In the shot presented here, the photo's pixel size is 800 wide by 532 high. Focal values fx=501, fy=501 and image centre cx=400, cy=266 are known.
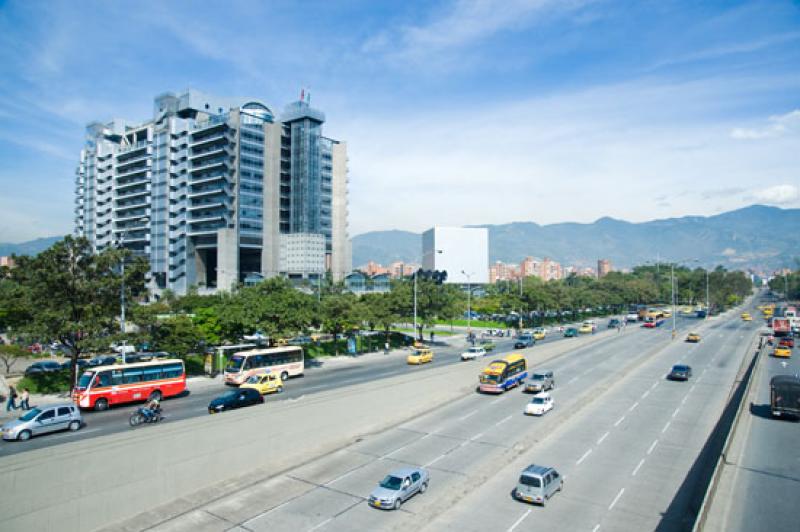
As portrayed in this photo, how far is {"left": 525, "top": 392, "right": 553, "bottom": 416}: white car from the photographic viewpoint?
104 ft

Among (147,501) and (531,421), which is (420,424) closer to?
(531,421)

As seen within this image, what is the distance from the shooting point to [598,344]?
219ft

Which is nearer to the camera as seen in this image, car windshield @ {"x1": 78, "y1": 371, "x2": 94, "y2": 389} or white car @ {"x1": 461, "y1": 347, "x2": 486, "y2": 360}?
car windshield @ {"x1": 78, "y1": 371, "x2": 94, "y2": 389}

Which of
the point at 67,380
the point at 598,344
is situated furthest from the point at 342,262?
Result: the point at 67,380

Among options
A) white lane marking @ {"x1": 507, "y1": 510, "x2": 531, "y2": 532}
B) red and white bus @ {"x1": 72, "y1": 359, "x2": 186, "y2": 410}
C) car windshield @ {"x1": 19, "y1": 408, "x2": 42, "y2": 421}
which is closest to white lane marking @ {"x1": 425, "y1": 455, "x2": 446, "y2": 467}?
white lane marking @ {"x1": 507, "y1": 510, "x2": 531, "y2": 532}

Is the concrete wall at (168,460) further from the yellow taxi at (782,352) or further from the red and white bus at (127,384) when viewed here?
the yellow taxi at (782,352)

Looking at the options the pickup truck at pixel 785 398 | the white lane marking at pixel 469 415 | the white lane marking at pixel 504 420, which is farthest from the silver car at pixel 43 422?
the pickup truck at pixel 785 398

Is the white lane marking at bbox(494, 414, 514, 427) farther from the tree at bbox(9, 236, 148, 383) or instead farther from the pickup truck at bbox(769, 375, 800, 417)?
the tree at bbox(9, 236, 148, 383)

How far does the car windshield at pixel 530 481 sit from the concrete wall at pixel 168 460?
10.2 m

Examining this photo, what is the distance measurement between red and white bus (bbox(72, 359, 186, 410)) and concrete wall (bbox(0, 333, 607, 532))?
16377 mm

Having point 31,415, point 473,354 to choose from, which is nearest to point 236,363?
point 31,415

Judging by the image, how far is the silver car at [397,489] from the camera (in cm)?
1872

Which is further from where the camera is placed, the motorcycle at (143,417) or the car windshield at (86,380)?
the car windshield at (86,380)

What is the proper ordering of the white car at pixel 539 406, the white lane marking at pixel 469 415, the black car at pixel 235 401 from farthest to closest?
the white car at pixel 539 406, the white lane marking at pixel 469 415, the black car at pixel 235 401
